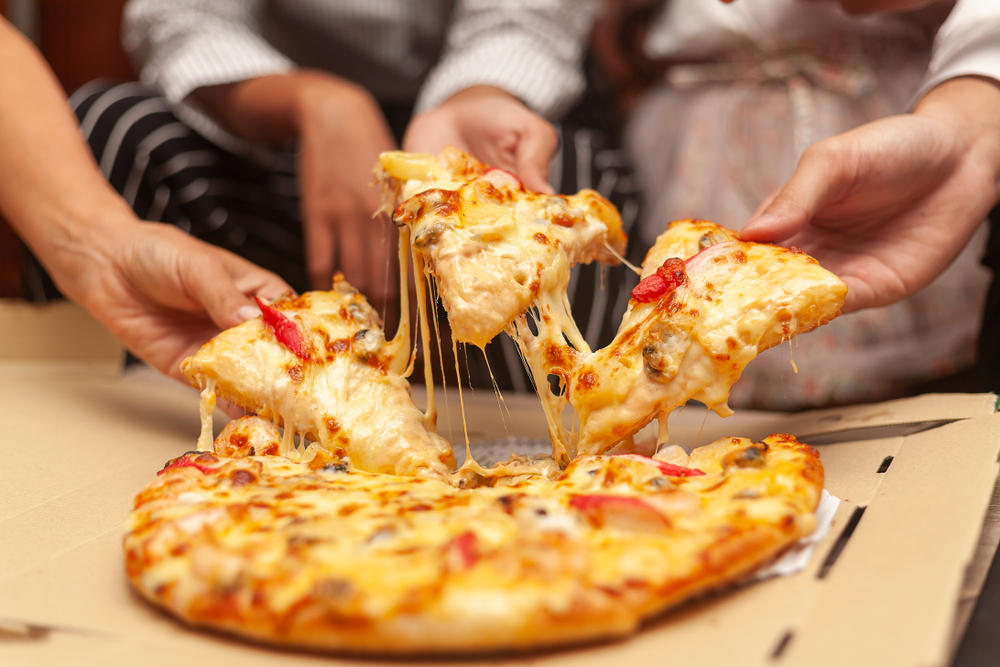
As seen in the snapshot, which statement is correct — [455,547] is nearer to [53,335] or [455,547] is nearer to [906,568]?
[906,568]

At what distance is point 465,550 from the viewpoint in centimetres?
73

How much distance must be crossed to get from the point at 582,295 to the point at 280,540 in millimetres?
1249

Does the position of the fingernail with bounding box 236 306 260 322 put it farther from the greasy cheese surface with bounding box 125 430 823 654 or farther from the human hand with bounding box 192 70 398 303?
the human hand with bounding box 192 70 398 303

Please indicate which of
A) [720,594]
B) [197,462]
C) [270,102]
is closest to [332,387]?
[197,462]

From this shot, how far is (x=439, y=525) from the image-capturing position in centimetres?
82

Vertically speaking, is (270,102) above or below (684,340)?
above

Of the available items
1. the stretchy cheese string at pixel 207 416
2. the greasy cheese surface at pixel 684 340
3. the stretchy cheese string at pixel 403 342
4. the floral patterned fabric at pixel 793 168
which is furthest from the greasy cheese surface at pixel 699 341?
the floral patterned fabric at pixel 793 168

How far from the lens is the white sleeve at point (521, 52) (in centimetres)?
219

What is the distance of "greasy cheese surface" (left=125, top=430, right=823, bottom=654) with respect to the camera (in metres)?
0.68

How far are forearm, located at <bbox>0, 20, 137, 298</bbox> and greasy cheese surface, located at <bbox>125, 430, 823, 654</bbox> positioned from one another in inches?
34.0

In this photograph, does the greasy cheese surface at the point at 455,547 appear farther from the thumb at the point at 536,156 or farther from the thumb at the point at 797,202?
the thumb at the point at 536,156

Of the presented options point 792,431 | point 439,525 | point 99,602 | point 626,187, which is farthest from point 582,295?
point 99,602

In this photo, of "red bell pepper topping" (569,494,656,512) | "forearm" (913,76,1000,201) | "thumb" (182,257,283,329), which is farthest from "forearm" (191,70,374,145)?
"red bell pepper topping" (569,494,656,512)

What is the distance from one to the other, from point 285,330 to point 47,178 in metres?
0.85
